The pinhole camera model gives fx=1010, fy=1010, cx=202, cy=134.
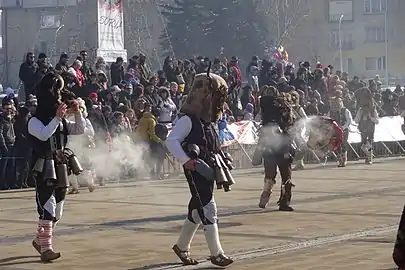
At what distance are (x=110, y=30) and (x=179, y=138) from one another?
22.6 m

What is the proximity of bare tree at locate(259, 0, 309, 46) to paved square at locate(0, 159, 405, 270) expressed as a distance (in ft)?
160

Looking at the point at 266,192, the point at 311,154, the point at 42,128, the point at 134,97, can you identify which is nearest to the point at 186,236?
the point at 42,128

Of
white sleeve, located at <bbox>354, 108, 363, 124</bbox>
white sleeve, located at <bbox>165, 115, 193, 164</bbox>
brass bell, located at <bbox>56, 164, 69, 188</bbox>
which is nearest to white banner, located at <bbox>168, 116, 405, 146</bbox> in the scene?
white sleeve, located at <bbox>354, 108, 363, 124</bbox>

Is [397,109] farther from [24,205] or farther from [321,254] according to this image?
[321,254]

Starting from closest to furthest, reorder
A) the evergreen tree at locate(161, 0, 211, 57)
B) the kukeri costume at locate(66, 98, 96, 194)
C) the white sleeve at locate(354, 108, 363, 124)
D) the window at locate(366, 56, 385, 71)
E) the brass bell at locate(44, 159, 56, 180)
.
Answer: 1. the brass bell at locate(44, 159, 56, 180)
2. the kukeri costume at locate(66, 98, 96, 194)
3. the white sleeve at locate(354, 108, 363, 124)
4. the evergreen tree at locate(161, 0, 211, 57)
5. the window at locate(366, 56, 385, 71)

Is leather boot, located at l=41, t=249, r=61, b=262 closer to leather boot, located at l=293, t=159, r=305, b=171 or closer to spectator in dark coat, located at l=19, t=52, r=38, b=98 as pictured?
spectator in dark coat, located at l=19, t=52, r=38, b=98

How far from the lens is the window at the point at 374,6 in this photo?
70.8 metres

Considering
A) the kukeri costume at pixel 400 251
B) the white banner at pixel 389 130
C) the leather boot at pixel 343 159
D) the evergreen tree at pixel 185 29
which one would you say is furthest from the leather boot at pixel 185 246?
the evergreen tree at pixel 185 29

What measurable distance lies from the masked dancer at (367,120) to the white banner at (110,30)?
8646mm

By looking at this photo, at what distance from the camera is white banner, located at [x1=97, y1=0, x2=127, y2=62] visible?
32.2 m

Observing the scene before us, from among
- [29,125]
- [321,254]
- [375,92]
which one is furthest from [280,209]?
[375,92]

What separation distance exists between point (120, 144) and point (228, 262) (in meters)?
11.2

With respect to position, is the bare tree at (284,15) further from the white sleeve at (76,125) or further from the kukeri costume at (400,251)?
the kukeri costume at (400,251)

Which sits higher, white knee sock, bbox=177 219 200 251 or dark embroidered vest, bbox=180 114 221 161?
dark embroidered vest, bbox=180 114 221 161
